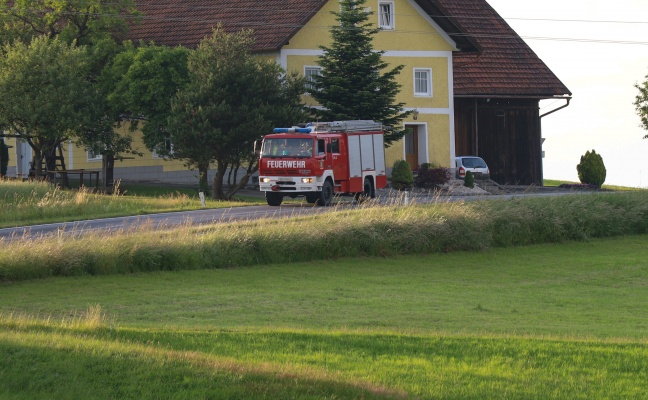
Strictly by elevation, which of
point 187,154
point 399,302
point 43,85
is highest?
point 43,85

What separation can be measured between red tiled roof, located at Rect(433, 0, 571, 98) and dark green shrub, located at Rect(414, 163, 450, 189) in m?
6.85

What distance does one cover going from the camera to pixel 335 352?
1257cm

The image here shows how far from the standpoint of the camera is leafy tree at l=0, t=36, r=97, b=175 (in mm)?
41469

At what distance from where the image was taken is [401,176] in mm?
46406

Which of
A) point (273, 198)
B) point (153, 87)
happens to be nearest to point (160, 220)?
point (273, 198)

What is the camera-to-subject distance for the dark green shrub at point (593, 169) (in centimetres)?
5388

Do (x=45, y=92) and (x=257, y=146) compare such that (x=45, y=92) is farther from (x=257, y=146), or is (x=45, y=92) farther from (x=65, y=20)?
(x=257, y=146)

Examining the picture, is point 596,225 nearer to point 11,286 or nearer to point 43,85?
point 11,286

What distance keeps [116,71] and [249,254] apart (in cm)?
2210

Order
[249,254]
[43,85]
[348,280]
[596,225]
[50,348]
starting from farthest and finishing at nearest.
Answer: [43,85] → [596,225] → [249,254] → [348,280] → [50,348]

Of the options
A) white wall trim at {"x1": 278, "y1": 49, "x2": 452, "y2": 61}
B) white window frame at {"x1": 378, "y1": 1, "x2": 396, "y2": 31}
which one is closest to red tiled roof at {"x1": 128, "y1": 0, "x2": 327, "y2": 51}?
white wall trim at {"x1": 278, "y1": 49, "x2": 452, "y2": 61}

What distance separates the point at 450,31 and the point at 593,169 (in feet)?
34.2

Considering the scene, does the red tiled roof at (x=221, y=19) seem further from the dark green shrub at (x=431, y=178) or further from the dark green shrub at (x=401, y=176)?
the dark green shrub at (x=431, y=178)

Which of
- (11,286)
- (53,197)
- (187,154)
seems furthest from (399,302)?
(187,154)
